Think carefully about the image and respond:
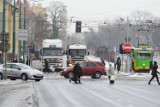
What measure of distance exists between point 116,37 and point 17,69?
118 metres

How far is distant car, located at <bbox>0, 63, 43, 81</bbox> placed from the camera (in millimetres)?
46219

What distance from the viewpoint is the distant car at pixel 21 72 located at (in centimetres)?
4622

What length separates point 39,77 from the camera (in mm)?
46406

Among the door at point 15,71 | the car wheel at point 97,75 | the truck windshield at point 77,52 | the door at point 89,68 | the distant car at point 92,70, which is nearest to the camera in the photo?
the door at point 15,71

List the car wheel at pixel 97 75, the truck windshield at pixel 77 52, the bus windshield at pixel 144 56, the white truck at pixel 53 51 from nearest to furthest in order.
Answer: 1. the car wheel at pixel 97 75
2. the white truck at pixel 53 51
3. the truck windshield at pixel 77 52
4. the bus windshield at pixel 144 56

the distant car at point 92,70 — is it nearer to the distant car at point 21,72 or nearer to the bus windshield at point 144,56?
the distant car at point 21,72

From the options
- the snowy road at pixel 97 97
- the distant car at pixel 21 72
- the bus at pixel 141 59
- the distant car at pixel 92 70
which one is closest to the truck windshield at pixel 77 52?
the bus at pixel 141 59

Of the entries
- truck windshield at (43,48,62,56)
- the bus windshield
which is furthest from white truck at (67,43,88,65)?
the bus windshield

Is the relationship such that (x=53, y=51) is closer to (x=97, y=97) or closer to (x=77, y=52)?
(x=77, y=52)

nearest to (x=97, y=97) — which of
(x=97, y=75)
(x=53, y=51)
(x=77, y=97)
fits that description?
(x=77, y=97)

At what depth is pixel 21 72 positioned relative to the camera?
153ft

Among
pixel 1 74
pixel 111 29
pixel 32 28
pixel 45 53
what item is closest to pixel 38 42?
pixel 32 28

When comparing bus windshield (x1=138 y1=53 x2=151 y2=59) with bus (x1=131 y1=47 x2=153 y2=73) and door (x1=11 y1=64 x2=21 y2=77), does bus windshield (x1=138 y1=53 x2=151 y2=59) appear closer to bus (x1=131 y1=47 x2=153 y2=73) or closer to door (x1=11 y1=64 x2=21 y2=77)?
bus (x1=131 y1=47 x2=153 y2=73)

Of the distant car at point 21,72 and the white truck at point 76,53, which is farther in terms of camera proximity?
the white truck at point 76,53
